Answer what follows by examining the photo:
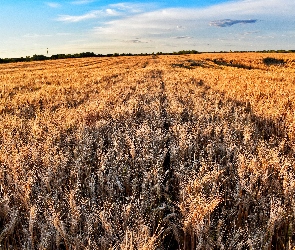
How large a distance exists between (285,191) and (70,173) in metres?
2.52

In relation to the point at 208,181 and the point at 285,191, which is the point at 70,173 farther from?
the point at 285,191

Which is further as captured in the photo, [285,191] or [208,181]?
[208,181]

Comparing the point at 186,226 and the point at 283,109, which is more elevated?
the point at 283,109

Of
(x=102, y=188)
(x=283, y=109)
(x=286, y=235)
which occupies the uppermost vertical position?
(x=283, y=109)

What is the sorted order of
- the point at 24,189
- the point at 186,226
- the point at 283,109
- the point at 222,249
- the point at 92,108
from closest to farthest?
the point at 222,249 < the point at 186,226 < the point at 24,189 < the point at 283,109 < the point at 92,108

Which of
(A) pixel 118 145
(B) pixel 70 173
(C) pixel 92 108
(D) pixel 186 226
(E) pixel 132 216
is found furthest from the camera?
(C) pixel 92 108

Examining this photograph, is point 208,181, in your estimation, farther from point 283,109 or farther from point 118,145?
point 283,109

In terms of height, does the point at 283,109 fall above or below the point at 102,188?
above

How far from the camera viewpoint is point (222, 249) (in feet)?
7.30

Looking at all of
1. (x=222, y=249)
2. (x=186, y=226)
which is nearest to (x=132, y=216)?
(x=186, y=226)

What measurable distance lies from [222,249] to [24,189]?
6.82 ft

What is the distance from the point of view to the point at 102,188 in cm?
323

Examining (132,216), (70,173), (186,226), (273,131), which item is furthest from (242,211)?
(273,131)

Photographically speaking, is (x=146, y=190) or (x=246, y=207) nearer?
(x=246, y=207)
